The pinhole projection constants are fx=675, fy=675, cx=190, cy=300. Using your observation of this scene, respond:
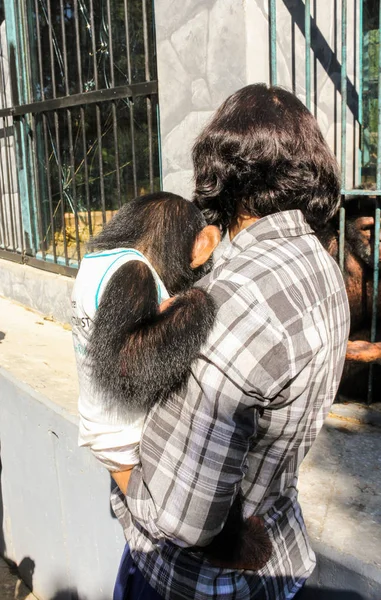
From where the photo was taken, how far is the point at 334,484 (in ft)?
8.19

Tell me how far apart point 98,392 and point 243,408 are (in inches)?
16.9

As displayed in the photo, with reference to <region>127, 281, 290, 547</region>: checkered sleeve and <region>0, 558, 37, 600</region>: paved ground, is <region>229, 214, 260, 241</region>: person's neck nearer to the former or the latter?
<region>127, 281, 290, 547</region>: checkered sleeve

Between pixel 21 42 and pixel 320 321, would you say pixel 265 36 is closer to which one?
pixel 320 321

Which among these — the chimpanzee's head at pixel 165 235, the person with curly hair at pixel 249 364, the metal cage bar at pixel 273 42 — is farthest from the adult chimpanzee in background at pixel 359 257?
the person with curly hair at pixel 249 364

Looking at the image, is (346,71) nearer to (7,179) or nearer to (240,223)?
(240,223)

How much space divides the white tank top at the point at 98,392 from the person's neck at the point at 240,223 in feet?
0.72

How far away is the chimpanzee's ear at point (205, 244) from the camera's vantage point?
1647mm

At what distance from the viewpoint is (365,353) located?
2818 mm

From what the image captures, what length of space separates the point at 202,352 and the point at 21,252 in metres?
4.94

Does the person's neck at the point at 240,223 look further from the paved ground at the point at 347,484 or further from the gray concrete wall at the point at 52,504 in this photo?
the gray concrete wall at the point at 52,504

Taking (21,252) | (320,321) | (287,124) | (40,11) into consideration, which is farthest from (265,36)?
(21,252)

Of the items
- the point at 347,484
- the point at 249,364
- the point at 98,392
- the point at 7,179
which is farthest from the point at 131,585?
the point at 7,179

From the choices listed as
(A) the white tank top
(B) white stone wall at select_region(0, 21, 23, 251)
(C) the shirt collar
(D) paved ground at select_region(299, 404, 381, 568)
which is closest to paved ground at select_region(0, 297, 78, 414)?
(B) white stone wall at select_region(0, 21, 23, 251)

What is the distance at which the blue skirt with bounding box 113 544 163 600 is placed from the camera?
1665 millimetres
